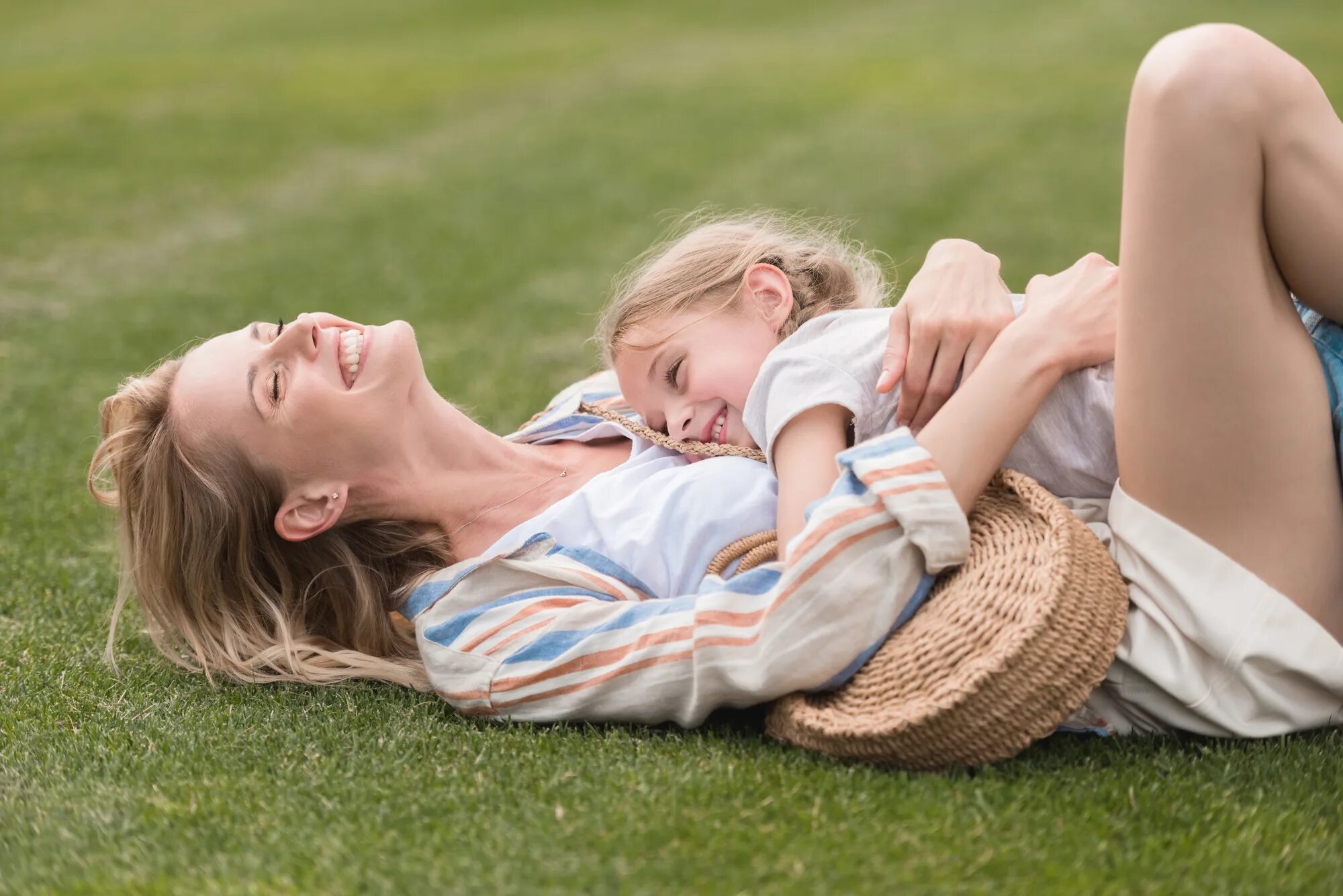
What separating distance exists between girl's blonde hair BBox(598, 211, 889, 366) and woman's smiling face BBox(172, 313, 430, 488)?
54cm

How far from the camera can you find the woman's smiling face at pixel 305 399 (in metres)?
3.10

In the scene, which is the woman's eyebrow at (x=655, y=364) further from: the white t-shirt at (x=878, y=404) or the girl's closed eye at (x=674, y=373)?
the white t-shirt at (x=878, y=404)

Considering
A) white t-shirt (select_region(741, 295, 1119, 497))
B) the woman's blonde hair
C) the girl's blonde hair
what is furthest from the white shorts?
the woman's blonde hair

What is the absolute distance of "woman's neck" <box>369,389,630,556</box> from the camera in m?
3.26

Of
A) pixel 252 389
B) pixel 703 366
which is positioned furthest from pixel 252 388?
pixel 703 366

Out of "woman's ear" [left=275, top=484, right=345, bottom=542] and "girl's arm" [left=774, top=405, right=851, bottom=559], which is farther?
"woman's ear" [left=275, top=484, right=345, bottom=542]

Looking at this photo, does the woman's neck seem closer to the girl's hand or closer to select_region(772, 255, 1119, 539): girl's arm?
select_region(772, 255, 1119, 539): girl's arm

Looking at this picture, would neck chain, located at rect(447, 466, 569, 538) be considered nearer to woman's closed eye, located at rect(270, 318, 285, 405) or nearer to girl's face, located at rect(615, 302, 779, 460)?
girl's face, located at rect(615, 302, 779, 460)

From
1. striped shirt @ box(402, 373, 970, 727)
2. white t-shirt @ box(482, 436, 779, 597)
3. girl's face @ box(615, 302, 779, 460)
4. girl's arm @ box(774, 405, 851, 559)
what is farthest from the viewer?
girl's face @ box(615, 302, 779, 460)

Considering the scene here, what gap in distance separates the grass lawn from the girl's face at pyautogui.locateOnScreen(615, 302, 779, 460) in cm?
74

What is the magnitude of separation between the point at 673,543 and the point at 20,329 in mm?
5523

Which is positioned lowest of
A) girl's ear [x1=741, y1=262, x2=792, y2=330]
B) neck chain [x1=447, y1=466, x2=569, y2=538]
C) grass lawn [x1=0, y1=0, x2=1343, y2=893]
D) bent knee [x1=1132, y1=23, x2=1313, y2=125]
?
grass lawn [x1=0, y1=0, x2=1343, y2=893]

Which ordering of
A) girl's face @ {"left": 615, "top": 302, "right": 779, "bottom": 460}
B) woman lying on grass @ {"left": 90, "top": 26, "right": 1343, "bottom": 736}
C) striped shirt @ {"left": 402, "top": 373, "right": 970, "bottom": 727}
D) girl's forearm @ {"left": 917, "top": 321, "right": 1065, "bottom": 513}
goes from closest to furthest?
1. woman lying on grass @ {"left": 90, "top": 26, "right": 1343, "bottom": 736}
2. striped shirt @ {"left": 402, "top": 373, "right": 970, "bottom": 727}
3. girl's forearm @ {"left": 917, "top": 321, "right": 1065, "bottom": 513}
4. girl's face @ {"left": 615, "top": 302, "right": 779, "bottom": 460}

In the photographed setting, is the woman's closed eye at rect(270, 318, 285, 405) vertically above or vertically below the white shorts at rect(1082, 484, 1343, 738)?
above
